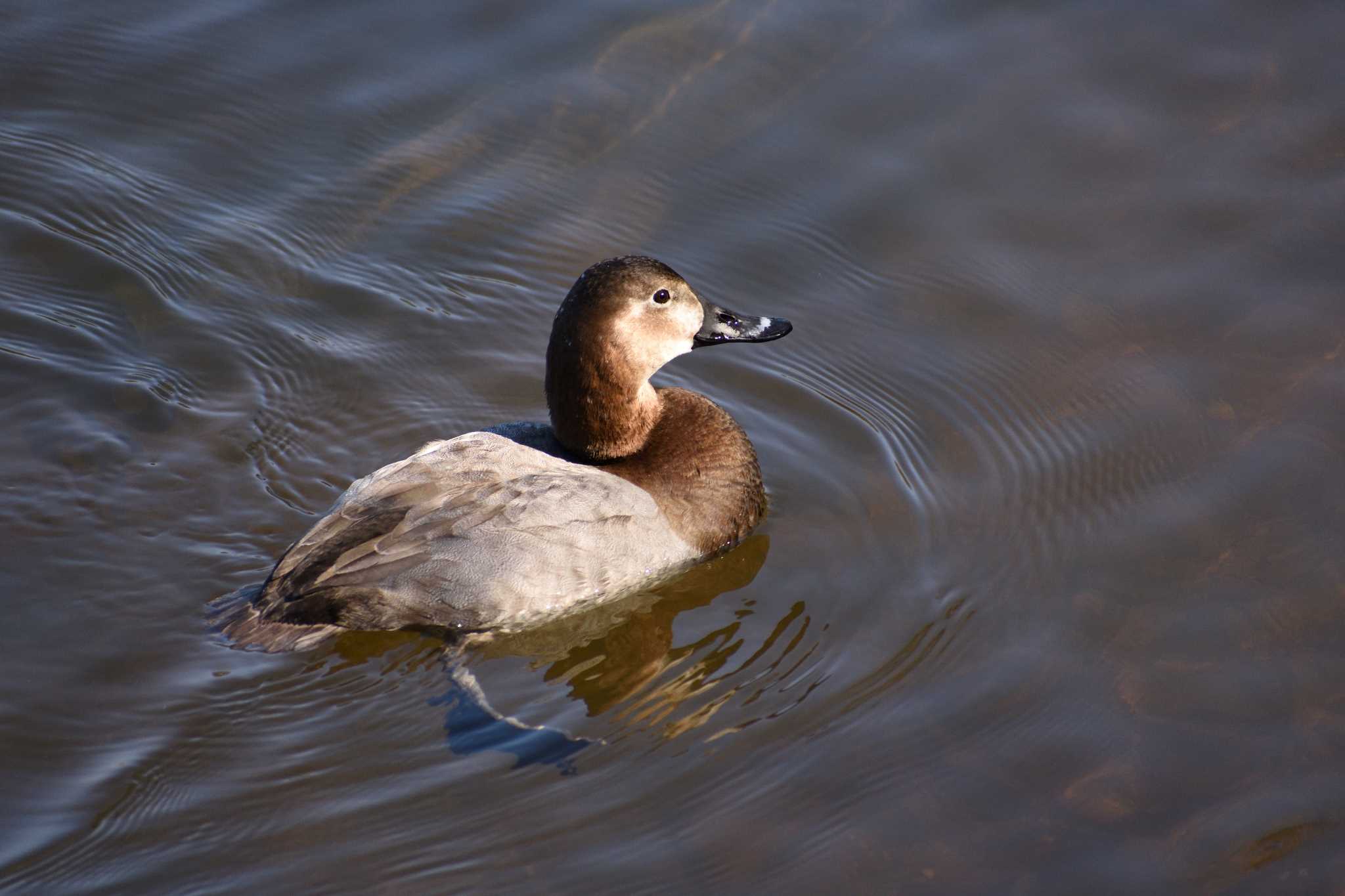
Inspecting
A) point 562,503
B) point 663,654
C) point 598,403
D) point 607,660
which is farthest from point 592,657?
point 598,403

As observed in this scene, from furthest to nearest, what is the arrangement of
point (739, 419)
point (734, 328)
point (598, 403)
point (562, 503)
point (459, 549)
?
1. point (739, 419)
2. point (734, 328)
3. point (598, 403)
4. point (562, 503)
5. point (459, 549)

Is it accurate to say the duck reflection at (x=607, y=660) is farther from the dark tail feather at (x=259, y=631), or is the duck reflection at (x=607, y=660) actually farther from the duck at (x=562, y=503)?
A: the dark tail feather at (x=259, y=631)

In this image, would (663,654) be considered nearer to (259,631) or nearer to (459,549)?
(459,549)

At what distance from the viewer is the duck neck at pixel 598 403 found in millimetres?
5715

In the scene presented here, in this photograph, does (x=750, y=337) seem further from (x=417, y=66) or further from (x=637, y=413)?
(x=417, y=66)

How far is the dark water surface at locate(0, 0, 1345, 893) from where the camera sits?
4.48m

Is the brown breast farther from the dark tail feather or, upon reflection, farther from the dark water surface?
the dark tail feather

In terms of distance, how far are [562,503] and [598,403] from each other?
1.70 ft

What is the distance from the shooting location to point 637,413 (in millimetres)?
5922

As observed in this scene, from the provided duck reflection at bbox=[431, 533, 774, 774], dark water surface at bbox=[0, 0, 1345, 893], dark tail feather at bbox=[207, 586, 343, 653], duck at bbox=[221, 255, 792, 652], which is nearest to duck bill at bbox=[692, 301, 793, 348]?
duck at bbox=[221, 255, 792, 652]

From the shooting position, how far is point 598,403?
5777 millimetres

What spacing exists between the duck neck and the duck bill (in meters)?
0.33

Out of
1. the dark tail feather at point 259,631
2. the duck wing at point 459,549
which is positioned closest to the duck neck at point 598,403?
the duck wing at point 459,549

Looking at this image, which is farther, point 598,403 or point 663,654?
point 598,403
